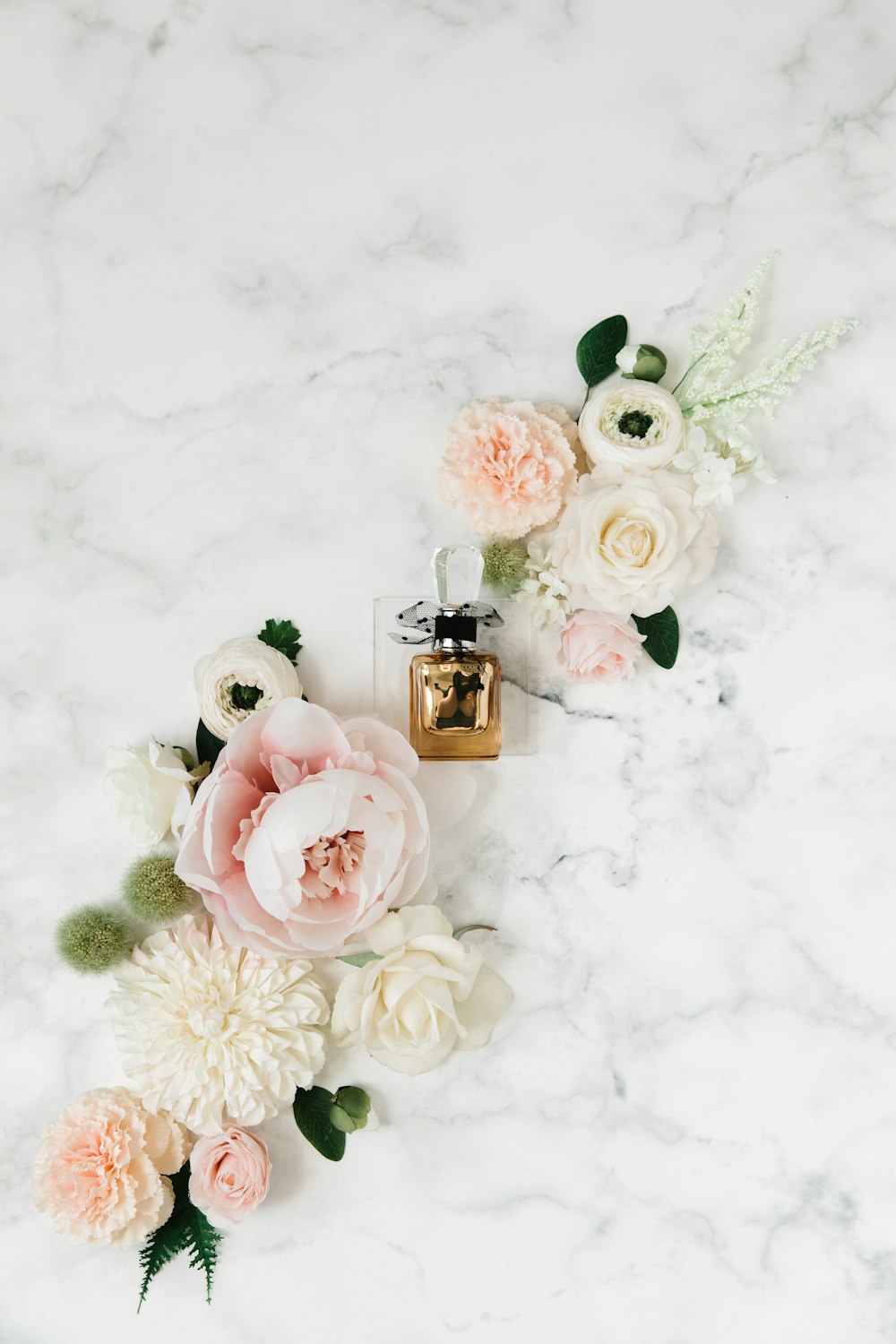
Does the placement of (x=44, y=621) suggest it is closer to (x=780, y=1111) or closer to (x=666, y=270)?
(x=666, y=270)

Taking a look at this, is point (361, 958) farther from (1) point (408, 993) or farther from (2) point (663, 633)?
(2) point (663, 633)

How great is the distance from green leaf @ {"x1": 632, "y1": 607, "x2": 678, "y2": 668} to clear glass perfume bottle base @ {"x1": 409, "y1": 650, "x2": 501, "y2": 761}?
21 centimetres

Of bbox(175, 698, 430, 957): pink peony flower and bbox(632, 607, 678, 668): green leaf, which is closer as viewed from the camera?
bbox(175, 698, 430, 957): pink peony flower

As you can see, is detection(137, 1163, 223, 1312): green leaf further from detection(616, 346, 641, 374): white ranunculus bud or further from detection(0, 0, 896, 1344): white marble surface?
detection(616, 346, 641, 374): white ranunculus bud

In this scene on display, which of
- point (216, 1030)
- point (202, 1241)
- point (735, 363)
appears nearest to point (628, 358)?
point (735, 363)

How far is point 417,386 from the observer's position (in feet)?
3.70

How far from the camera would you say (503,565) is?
109 centimetres

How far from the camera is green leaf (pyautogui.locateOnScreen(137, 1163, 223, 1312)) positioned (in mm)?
1095

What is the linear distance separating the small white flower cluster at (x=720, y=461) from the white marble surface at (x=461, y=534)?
6 centimetres

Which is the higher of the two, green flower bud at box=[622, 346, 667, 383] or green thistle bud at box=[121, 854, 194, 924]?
green flower bud at box=[622, 346, 667, 383]

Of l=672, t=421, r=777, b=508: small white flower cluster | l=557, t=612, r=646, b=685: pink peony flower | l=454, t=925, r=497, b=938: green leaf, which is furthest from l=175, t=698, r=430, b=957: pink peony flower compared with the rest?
l=672, t=421, r=777, b=508: small white flower cluster

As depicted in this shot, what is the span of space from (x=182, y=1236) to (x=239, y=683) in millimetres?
692

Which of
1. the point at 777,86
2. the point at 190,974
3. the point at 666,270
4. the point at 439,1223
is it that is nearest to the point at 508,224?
the point at 666,270

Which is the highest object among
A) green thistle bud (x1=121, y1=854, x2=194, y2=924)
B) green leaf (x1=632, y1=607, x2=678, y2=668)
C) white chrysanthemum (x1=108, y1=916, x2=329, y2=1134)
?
green leaf (x1=632, y1=607, x2=678, y2=668)
